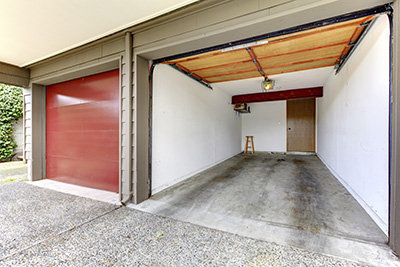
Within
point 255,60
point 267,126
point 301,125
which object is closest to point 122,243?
point 255,60

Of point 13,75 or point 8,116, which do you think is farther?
point 8,116

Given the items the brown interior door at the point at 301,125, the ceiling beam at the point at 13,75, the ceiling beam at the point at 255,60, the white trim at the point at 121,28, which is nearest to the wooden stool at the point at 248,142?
the brown interior door at the point at 301,125

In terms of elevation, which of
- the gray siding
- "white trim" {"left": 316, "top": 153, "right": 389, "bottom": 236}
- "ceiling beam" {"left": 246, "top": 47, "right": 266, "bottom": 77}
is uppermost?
"ceiling beam" {"left": 246, "top": 47, "right": 266, "bottom": 77}

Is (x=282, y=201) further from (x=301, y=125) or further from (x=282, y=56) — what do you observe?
(x=301, y=125)

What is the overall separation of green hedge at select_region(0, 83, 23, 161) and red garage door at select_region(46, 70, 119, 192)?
3.42m

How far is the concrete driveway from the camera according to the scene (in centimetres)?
144

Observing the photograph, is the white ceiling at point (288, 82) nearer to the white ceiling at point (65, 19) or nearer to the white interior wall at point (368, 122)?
the white interior wall at point (368, 122)

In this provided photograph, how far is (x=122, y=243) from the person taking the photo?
168 centimetres

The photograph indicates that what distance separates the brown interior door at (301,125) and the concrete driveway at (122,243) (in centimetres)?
756

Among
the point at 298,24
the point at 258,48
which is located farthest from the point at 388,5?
the point at 258,48

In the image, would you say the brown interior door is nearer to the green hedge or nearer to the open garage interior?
the open garage interior

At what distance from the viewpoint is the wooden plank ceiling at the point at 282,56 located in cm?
247

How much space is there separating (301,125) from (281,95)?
2.72 metres

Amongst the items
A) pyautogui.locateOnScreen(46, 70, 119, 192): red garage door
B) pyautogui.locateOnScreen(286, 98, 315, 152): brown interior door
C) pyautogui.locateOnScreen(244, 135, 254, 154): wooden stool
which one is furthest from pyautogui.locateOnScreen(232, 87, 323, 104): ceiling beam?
pyautogui.locateOnScreen(46, 70, 119, 192): red garage door
